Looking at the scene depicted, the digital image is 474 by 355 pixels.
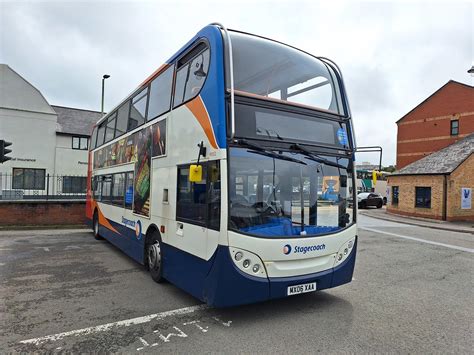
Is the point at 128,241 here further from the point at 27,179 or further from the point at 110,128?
the point at 27,179

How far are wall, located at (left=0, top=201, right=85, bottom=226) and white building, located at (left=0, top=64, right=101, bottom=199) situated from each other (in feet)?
43.1

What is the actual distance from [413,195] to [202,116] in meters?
23.2

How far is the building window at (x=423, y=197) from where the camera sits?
2277 cm

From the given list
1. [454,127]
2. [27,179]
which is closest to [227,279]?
[27,179]

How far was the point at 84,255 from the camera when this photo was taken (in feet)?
29.2

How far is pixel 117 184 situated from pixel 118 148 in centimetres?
95

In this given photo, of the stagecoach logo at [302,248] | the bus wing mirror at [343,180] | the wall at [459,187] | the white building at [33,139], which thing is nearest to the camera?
the stagecoach logo at [302,248]

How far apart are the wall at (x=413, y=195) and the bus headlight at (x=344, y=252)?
65.2 feet

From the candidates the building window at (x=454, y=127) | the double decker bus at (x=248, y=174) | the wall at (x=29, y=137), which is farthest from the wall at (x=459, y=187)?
the wall at (x=29, y=137)

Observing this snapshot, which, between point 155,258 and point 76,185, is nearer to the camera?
point 155,258

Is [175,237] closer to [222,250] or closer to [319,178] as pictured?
[222,250]

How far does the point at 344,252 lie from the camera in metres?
5.20

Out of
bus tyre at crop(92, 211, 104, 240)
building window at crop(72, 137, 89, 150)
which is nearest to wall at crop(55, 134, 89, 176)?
building window at crop(72, 137, 89, 150)

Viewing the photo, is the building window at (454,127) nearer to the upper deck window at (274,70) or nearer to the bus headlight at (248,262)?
the upper deck window at (274,70)
